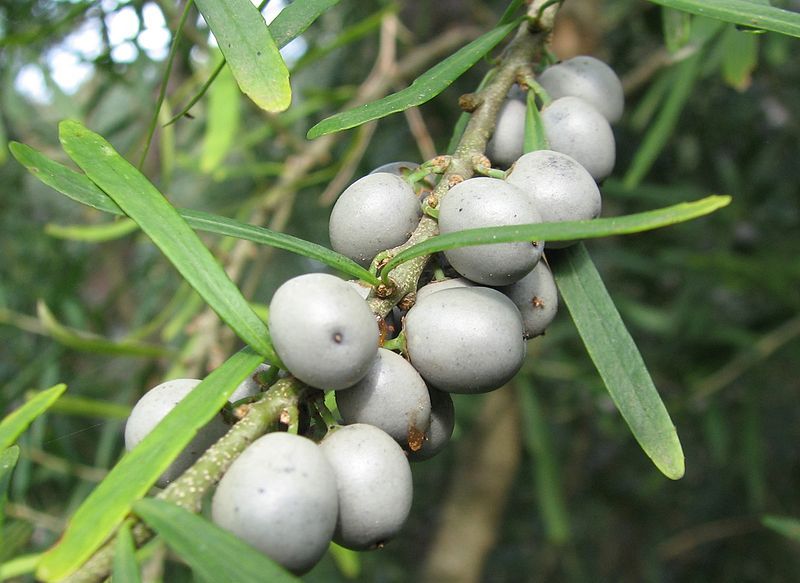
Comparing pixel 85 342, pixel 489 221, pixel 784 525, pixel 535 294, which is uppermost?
pixel 489 221

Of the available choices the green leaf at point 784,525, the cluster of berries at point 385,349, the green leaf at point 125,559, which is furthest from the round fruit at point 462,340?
the green leaf at point 784,525

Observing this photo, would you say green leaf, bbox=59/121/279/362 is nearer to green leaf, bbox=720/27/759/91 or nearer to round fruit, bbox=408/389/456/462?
round fruit, bbox=408/389/456/462

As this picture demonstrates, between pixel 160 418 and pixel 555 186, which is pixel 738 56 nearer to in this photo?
pixel 555 186

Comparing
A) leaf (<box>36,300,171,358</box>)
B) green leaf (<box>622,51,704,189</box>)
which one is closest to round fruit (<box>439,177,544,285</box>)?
green leaf (<box>622,51,704,189</box>)

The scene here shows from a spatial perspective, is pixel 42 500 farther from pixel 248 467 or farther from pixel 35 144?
pixel 248 467

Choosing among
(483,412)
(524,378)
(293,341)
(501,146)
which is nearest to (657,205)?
(524,378)

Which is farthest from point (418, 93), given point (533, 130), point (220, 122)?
point (220, 122)
